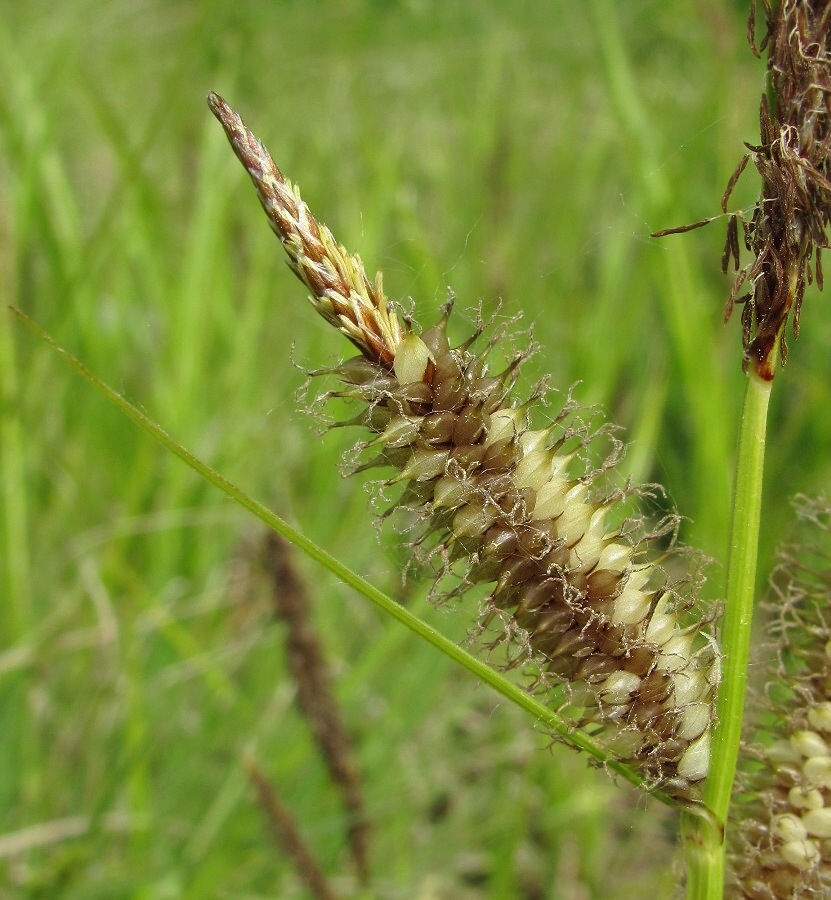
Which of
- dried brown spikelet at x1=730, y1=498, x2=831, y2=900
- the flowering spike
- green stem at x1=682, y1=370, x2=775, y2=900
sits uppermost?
the flowering spike

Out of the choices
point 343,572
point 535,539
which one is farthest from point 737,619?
point 343,572

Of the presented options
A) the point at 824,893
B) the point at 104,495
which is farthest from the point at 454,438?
the point at 104,495

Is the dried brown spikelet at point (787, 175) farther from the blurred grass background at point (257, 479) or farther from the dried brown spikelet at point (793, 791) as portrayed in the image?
the blurred grass background at point (257, 479)

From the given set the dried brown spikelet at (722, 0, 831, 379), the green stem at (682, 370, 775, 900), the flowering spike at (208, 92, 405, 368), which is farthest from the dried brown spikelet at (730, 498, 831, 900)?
the flowering spike at (208, 92, 405, 368)

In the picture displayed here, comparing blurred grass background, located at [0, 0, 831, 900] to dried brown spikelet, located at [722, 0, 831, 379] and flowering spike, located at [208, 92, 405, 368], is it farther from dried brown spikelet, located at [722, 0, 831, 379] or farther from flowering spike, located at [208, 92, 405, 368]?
flowering spike, located at [208, 92, 405, 368]

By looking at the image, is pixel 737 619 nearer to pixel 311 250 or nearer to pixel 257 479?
pixel 311 250

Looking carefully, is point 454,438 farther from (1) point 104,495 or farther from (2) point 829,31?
(1) point 104,495
